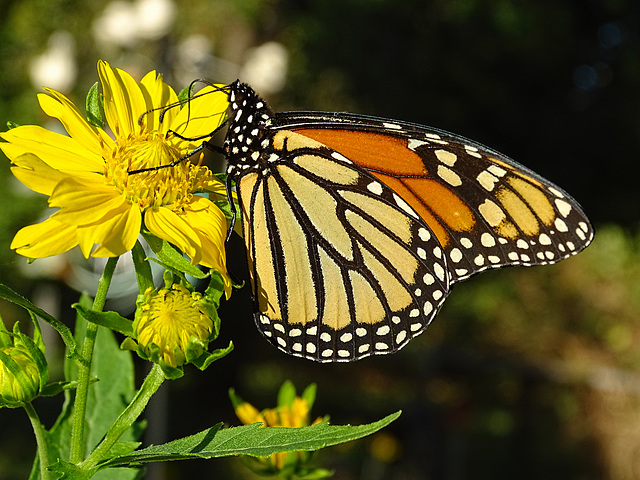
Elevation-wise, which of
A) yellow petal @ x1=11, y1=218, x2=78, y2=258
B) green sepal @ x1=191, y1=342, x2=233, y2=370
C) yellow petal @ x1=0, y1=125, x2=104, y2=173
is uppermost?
yellow petal @ x1=0, y1=125, x2=104, y2=173

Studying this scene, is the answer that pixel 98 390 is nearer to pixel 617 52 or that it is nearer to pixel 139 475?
pixel 139 475

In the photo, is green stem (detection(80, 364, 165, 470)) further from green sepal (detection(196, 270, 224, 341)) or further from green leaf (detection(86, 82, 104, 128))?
green leaf (detection(86, 82, 104, 128))

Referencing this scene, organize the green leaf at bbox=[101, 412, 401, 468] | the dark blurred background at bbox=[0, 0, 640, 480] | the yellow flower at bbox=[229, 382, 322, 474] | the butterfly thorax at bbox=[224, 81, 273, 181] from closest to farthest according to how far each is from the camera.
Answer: the green leaf at bbox=[101, 412, 401, 468] < the yellow flower at bbox=[229, 382, 322, 474] < the butterfly thorax at bbox=[224, 81, 273, 181] < the dark blurred background at bbox=[0, 0, 640, 480]

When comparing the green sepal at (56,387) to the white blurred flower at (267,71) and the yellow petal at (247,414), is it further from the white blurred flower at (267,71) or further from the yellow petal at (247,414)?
the white blurred flower at (267,71)

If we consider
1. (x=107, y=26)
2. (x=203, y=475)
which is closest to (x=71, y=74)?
(x=107, y=26)

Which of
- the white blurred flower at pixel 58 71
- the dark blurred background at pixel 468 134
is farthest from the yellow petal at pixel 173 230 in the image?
the white blurred flower at pixel 58 71

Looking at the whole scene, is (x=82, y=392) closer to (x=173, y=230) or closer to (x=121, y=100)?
(x=173, y=230)

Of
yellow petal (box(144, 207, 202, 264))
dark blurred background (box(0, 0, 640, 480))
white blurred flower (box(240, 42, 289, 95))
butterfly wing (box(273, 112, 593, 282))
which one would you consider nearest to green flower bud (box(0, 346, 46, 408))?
yellow petal (box(144, 207, 202, 264))
